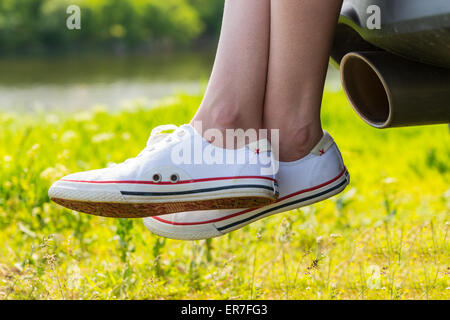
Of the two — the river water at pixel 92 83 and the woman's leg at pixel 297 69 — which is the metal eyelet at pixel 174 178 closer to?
the woman's leg at pixel 297 69

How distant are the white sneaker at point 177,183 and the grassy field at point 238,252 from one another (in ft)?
0.66

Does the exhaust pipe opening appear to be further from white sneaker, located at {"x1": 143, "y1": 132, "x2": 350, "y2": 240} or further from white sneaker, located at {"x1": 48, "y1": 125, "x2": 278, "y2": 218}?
white sneaker, located at {"x1": 48, "y1": 125, "x2": 278, "y2": 218}

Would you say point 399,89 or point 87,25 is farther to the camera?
point 87,25

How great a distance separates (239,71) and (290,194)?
0.86ft

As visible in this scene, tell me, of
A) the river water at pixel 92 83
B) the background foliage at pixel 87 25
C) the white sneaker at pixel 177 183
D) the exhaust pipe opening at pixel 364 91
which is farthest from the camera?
the background foliage at pixel 87 25

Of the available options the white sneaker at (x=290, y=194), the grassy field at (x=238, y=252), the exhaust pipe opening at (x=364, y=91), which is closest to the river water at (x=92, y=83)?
the grassy field at (x=238, y=252)

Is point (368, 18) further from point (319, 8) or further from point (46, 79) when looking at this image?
point (46, 79)

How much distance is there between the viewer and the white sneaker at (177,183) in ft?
3.31

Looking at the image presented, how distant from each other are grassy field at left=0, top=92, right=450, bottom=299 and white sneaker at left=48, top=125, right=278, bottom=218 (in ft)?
0.66

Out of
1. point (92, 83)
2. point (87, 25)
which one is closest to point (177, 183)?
point (92, 83)

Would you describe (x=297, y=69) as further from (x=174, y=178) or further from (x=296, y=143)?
(x=174, y=178)

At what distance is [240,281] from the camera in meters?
1.41

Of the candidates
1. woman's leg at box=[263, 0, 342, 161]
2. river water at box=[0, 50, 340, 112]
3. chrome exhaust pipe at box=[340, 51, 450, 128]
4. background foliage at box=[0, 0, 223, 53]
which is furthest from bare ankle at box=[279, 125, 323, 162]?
background foliage at box=[0, 0, 223, 53]

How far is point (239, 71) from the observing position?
109 centimetres
